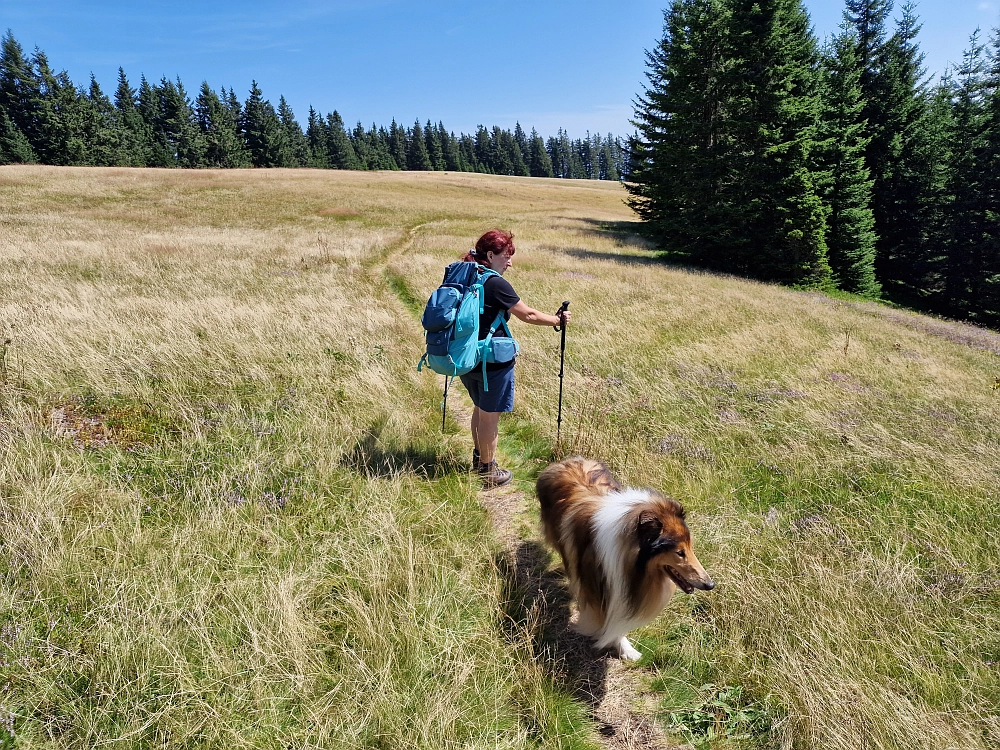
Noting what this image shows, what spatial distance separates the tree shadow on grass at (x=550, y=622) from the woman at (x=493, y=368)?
3.75 feet

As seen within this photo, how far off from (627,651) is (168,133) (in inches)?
3793

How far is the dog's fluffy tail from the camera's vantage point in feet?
12.2

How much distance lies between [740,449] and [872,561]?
2.06 metres

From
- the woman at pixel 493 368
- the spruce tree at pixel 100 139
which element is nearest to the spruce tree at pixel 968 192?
the woman at pixel 493 368

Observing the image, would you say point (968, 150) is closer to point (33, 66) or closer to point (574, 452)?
point (574, 452)

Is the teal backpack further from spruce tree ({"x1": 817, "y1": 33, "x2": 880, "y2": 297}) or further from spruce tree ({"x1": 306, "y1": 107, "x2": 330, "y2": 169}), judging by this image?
spruce tree ({"x1": 306, "y1": 107, "x2": 330, "y2": 169})

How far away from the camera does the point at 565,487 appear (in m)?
3.80

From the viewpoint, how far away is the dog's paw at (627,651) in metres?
3.24

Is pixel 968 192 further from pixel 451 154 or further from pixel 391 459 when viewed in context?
pixel 451 154

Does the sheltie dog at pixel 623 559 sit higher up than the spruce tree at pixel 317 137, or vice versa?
the spruce tree at pixel 317 137

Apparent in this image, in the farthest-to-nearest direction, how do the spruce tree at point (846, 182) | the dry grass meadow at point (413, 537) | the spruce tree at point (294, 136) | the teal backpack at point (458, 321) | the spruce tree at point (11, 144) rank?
1. the spruce tree at point (294, 136)
2. the spruce tree at point (11, 144)
3. the spruce tree at point (846, 182)
4. the teal backpack at point (458, 321)
5. the dry grass meadow at point (413, 537)

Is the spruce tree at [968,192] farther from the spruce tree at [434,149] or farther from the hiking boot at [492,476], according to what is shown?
the spruce tree at [434,149]

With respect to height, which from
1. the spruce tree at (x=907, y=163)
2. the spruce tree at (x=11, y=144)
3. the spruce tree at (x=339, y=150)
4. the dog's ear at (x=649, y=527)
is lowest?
the dog's ear at (x=649, y=527)

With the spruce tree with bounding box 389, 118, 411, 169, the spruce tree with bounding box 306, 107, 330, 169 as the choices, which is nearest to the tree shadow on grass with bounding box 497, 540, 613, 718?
the spruce tree with bounding box 306, 107, 330, 169
